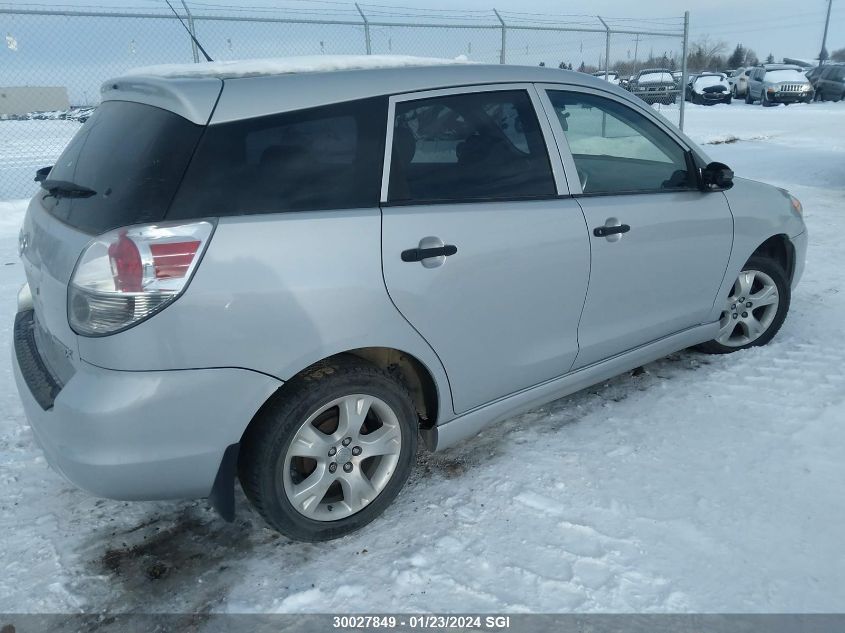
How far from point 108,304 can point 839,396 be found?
11.8 feet

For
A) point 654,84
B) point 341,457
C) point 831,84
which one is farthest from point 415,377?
point 831,84

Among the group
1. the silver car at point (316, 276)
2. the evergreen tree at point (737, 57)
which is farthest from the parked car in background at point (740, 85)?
the evergreen tree at point (737, 57)

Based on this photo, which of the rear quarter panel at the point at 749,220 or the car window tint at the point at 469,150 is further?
the rear quarter panel at the point at 749,220

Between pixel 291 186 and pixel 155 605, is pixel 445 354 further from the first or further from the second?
pixel 155 605

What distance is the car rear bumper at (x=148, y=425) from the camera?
2.12 metres

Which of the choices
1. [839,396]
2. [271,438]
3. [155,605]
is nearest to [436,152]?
[271,438]

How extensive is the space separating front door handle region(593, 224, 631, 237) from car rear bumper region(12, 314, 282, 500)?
1631 mm

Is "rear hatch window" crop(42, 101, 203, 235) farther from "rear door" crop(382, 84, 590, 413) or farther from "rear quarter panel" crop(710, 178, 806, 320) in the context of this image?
"rear quarter panel" crop(710, 178, 806, 320)

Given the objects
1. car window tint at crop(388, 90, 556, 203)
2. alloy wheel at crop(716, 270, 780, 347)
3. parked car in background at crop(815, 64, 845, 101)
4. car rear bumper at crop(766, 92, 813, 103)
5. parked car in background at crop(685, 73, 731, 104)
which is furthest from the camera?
parked car in background at crop(685, 73, 731, 104)

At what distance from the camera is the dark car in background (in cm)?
2791

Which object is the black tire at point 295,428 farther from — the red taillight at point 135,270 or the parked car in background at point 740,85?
the parked car in background at point 740,85

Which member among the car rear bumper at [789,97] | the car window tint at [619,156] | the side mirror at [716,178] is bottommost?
the car rear bumper at [789,97]

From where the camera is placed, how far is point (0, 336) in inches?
185

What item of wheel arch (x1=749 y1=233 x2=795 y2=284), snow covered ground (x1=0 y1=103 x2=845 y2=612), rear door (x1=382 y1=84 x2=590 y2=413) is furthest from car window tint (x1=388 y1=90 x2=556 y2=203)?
wheel arch (x1=749 y1=233 x2=795 y2=284)
